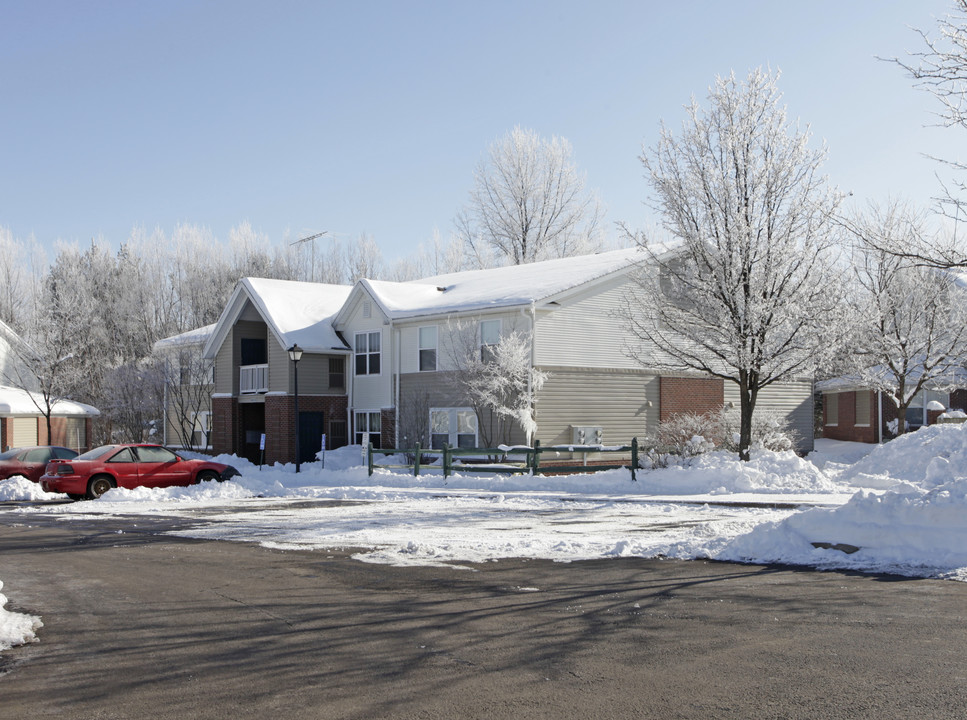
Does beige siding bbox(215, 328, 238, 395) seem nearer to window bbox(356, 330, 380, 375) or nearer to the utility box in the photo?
window bbox(356, 330, 380, 375)

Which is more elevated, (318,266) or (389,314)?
(318,266)

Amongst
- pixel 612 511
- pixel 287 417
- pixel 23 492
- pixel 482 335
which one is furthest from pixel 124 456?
pixel 287 417

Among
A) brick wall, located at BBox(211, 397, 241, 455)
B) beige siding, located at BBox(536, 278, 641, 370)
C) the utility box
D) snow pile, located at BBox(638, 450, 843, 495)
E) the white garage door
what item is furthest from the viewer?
the white garage door

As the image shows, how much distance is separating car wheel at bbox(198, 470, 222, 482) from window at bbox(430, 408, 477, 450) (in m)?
10.3

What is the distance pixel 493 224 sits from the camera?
6312cm

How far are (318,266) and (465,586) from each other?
70739 mm

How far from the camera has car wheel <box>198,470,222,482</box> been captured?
82.4 ft

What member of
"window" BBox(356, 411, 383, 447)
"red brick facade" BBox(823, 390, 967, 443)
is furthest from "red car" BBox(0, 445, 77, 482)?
"red brick facade" BBox(823, 390, 967, 443)

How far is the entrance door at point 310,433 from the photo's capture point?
3784cm

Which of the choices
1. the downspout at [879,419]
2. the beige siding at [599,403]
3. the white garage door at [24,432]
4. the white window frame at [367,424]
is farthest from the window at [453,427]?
the white garage door at [24,432]

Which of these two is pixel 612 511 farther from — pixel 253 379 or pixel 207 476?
pixel 253 379

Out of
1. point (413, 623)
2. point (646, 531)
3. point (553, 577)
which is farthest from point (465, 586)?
point (646, 531)

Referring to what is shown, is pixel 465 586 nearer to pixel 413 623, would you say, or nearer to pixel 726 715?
pixel 413 623

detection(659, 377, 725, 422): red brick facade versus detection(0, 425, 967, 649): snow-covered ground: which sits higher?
detection(659, 377, 725, 422): red brick facade
